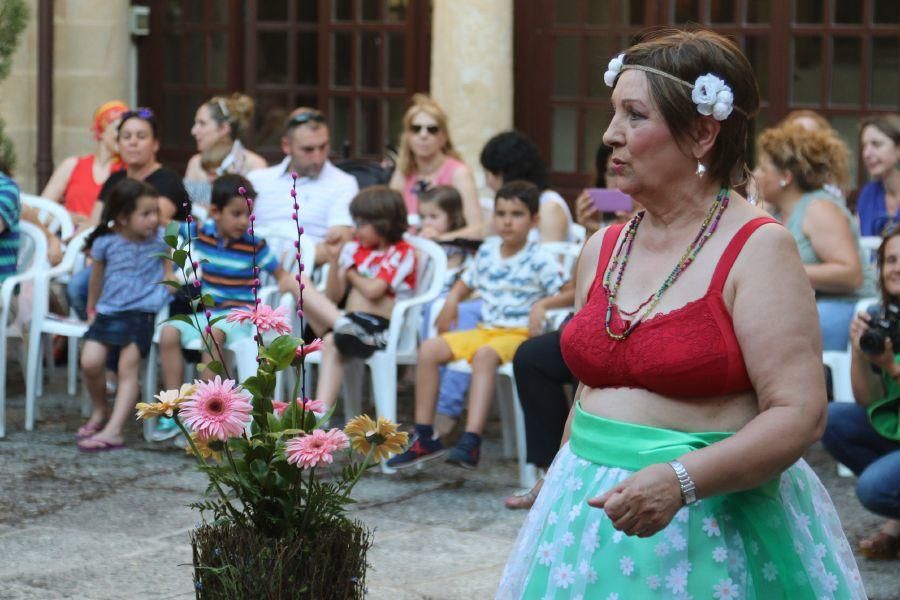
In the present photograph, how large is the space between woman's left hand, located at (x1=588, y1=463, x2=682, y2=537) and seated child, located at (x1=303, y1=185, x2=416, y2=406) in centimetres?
458

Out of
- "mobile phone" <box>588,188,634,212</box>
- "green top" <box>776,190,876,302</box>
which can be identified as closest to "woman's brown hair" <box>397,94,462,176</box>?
"mobile phone" <box>588,188,634,212</box>

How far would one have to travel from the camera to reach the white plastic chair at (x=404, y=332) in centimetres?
697

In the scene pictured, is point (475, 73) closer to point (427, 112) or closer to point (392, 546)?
point (427, 112)

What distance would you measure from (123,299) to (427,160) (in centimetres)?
215

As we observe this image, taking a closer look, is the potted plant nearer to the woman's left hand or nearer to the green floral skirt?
the green floral skirt

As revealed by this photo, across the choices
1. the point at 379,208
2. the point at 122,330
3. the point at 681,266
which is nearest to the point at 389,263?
the point at 379,208

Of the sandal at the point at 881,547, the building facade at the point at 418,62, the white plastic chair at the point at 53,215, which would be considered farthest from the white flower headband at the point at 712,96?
the building facade at the point at 418,62

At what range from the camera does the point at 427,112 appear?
8.67m

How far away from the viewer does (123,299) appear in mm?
7266

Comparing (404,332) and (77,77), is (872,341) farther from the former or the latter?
(77,77)

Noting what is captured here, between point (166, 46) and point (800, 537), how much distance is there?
10112mm

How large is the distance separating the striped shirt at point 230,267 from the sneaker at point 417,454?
110 cm

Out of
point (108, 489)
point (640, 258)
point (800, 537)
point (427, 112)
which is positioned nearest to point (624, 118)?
point (640, 258)

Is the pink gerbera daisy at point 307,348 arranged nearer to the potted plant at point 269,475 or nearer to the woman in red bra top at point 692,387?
the potted plant at point 269,475
